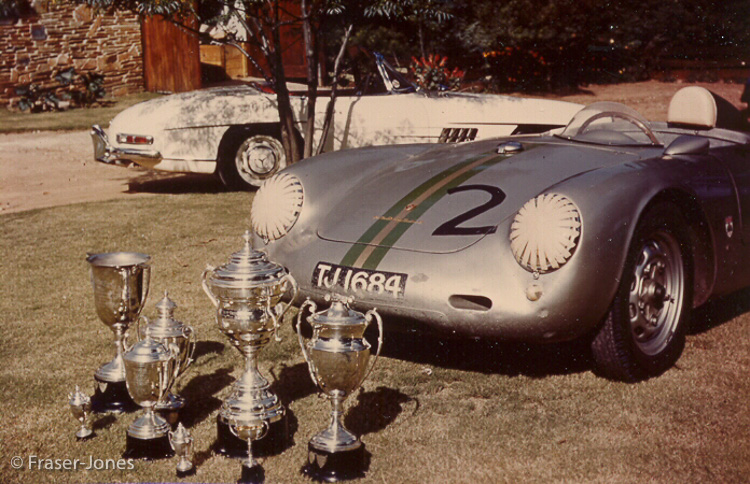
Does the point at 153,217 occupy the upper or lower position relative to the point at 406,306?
lower

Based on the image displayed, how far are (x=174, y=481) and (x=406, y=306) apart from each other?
4.13ft

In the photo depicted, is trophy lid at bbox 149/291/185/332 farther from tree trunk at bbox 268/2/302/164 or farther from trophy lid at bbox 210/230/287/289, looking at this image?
tree trunk at bbox 268/2/302/164

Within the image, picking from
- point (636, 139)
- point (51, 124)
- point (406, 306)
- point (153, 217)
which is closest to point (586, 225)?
point (406, 306)

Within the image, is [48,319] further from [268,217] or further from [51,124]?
[51,124]

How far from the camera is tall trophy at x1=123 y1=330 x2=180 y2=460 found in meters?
3.30

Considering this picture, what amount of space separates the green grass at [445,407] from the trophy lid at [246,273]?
0.65 meters

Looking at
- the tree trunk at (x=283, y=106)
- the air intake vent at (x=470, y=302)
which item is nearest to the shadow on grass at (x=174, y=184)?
the tree trunk at (x=283, y=106)

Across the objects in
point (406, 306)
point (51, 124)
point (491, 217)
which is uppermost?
point (491, 217)

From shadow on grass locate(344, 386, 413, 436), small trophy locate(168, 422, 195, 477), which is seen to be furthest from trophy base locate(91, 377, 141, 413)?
shadow on grass locate(344, 386, 413, 436)

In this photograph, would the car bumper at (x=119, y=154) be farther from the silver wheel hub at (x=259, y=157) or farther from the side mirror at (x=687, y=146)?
the side mirror at (x=687, y=146)

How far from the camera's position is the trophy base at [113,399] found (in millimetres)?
3832

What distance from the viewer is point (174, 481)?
127 inches

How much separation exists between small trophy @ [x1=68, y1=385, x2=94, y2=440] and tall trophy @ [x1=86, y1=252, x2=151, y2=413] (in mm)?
209

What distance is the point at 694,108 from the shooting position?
5.33m
